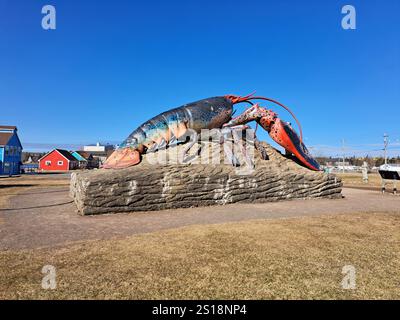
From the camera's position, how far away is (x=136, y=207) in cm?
862

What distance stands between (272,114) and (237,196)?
174 inches

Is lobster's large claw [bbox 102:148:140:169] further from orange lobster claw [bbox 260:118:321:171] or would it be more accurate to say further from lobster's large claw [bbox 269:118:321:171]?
lobster's large claw [bbox 269:118:321:171]

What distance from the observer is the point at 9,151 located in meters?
37.0

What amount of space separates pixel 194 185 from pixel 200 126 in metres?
2.81

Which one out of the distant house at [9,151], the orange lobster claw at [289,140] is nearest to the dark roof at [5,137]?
the distant house at [9,151]

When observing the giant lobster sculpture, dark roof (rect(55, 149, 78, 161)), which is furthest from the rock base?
dark roof (rect(55, 149, 78, 161))

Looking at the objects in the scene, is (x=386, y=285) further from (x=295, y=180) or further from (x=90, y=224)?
(x=295, y=180)

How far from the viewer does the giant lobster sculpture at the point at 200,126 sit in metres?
10.1

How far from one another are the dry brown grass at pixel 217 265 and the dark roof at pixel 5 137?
38.0m

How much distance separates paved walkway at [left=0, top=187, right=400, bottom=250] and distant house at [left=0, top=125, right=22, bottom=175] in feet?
103

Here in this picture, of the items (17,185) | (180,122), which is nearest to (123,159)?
(180,122)

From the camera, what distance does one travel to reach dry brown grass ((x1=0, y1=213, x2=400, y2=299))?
10.4 ft

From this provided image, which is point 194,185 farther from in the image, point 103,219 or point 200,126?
point 103,219
